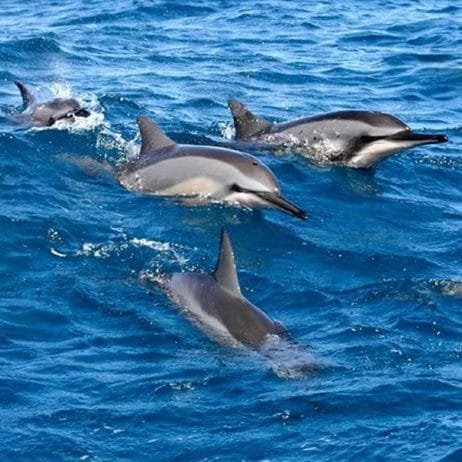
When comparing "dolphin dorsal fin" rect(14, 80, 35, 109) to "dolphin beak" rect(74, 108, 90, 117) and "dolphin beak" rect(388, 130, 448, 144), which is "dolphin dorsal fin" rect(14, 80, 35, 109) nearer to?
"dolphin beak" rect(74, 108, 90, 117)

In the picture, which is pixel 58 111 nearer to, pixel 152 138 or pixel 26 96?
pixel 26 96

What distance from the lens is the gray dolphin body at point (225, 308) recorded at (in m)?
11.7

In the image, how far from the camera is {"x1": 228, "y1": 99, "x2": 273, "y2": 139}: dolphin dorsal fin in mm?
18500

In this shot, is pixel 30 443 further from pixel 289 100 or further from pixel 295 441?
pixel 289 100

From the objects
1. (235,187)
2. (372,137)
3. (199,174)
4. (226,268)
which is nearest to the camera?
(226,268)

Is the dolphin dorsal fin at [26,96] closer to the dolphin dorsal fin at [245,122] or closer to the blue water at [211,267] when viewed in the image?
the blue water at [211,267]

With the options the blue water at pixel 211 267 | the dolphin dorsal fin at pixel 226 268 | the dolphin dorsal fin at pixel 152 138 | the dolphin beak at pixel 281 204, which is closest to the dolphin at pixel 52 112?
the blue water at pixel 211 267

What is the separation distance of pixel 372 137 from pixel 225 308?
6.37 m

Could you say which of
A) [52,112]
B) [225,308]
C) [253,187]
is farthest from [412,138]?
[225,308]

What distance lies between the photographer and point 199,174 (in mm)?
16078

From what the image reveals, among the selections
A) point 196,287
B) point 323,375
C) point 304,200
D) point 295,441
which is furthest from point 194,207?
point 295,441

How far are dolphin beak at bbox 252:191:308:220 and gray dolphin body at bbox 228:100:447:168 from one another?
8.55ft

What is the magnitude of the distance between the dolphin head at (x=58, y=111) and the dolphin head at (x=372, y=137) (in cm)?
391

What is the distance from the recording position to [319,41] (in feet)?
89.8
